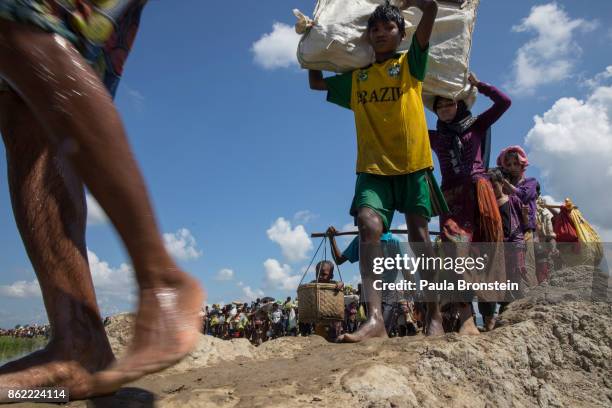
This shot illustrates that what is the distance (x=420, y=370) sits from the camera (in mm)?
1771

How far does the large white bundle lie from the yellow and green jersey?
29 cm

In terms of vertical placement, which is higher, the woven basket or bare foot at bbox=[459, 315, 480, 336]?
the woven basket

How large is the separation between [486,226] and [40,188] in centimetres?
315

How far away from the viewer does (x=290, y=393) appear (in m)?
1.40

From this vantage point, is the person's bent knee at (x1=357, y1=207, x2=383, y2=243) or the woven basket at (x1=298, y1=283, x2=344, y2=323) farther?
the woven basket at (x1=298, y1=283, x2=344, y2=323)

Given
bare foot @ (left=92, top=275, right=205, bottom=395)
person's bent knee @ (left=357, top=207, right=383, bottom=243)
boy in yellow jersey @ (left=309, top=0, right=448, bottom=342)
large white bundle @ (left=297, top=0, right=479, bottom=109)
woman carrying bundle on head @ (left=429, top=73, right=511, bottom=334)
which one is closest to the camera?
bare foot @ (left=92, top=275, right=205, bottom=395)

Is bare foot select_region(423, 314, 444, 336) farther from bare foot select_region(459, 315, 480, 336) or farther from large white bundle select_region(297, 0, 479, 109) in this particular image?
large white bundle select_region(297, 0, 479, 109)

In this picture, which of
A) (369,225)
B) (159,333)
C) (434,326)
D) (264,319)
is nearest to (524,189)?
(434,326)

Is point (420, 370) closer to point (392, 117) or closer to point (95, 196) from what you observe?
point (95, 196)

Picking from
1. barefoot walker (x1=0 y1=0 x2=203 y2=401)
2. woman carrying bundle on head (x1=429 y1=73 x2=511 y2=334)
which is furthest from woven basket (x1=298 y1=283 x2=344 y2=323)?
barefoot walker (x1=0 y1=0 x2=203 y2=401)

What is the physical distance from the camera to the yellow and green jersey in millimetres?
2854

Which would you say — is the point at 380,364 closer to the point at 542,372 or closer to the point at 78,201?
the point at 542,372

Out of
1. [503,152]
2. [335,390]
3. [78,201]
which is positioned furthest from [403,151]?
[503,152]

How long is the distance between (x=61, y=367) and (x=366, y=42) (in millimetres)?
2832
